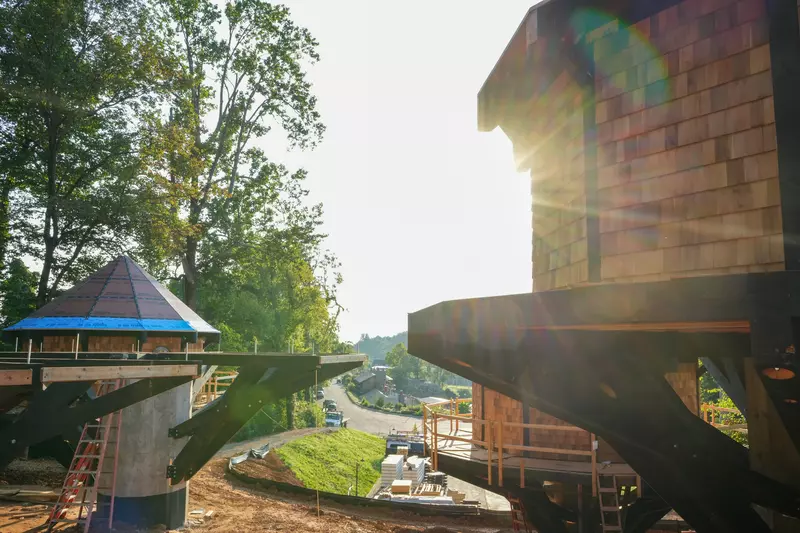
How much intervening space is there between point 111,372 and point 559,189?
6297mm

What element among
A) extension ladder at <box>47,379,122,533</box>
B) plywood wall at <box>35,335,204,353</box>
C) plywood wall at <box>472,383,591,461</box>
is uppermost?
plywood wall at <box>35,335,204,353</box>

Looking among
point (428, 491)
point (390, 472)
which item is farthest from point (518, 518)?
point (390, 472)

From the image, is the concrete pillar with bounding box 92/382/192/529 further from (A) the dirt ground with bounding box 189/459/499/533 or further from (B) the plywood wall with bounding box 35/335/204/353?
(B) the plywood wall with bounding box 35/335/204/353

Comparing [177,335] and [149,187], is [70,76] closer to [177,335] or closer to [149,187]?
[149,187]

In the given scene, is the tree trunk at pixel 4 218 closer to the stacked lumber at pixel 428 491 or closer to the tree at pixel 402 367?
the stacked lumber at pixel 428 491

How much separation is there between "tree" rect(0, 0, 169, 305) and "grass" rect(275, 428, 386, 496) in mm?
14927

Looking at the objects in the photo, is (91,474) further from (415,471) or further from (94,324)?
(415,471)

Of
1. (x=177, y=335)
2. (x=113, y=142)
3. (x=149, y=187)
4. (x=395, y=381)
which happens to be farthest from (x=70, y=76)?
(x=395, y=381)

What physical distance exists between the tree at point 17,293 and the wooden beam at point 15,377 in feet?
67.6

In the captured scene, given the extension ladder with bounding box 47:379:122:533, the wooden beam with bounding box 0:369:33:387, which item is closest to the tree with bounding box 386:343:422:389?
the extension ladder with bounding box 47:379:122:533

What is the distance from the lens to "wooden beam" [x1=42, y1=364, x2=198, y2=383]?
21.8ft

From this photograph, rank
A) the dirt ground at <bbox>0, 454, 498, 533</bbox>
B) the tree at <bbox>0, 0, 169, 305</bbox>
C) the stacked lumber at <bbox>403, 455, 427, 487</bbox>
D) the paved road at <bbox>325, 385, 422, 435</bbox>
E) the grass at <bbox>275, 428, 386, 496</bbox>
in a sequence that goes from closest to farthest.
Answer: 1. the dirt ground at <bbox>0, 454, 498, 533</bbox>
2. the tree at <bbox>0, 0, 169, 305</bbox>
3. the grass at <bbox>275, 428, 386, 496</bbox>
4. the stacked lumber at <bbox>403, 455, 427, 487</bbox>
5. the paved road at <bbox>325, 385, 422, 435</bbox>

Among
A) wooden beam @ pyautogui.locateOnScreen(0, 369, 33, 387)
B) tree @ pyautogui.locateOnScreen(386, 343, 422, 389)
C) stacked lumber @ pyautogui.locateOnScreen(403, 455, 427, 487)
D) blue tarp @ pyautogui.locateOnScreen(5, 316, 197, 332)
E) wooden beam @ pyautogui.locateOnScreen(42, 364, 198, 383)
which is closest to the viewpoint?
wooden beam @ pyautogui.locateOnScreen(0, 369, 33, 387)

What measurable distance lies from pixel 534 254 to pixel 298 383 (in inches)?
216
